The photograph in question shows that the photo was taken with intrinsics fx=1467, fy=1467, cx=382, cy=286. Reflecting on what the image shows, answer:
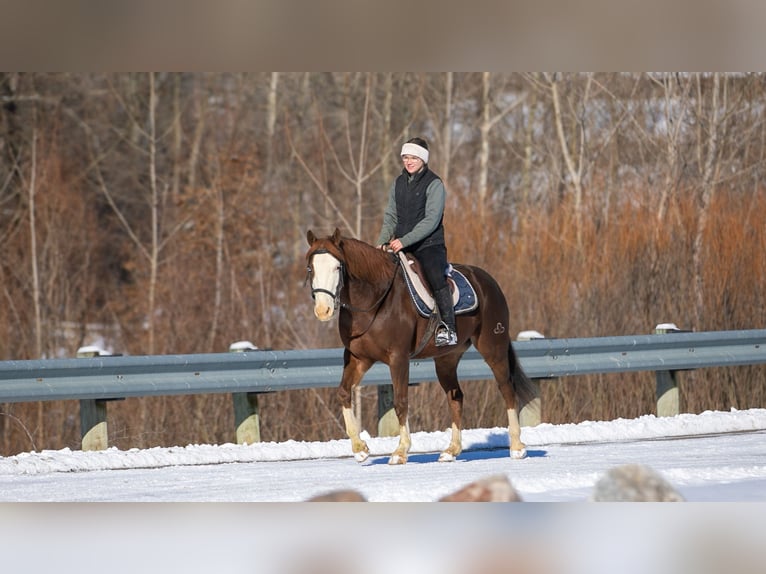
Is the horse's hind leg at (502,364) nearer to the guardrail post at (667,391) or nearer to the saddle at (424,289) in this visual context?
the saddle at (424,289)

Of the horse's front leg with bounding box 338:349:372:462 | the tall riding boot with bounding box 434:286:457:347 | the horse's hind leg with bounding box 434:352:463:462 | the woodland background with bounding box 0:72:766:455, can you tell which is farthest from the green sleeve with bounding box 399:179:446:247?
the woodland background with bounding box 0:72:766:455

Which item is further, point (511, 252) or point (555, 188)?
point (555, 188)

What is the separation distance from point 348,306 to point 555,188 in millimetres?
14811

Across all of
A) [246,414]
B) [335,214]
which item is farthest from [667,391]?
[335,214]

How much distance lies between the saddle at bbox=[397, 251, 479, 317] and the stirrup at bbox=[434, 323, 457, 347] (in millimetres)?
181

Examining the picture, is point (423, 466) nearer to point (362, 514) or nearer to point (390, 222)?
point (390, 222)

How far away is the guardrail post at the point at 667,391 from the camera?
56.5 feet

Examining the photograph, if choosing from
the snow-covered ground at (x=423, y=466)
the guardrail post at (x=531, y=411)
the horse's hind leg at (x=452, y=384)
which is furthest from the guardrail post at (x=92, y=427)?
the guardrail post at (x=531, y=411)

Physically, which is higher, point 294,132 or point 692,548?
point 294,132

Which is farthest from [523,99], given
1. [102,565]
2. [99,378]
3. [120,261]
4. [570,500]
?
[102,565]

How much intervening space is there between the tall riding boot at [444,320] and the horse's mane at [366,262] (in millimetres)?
563

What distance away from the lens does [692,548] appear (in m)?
8.58

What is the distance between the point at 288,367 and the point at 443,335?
252 cm
